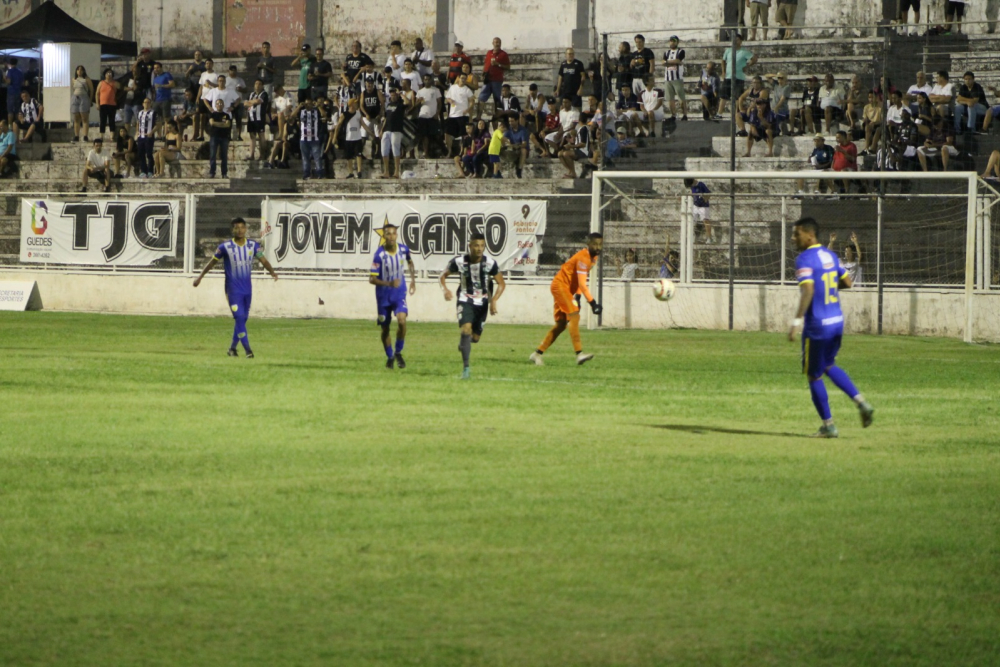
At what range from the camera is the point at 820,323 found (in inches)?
506

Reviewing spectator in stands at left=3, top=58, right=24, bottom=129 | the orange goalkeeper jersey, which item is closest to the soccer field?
the orange goalkeeper jersey

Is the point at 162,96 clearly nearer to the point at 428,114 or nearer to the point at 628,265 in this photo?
the point at 428,114

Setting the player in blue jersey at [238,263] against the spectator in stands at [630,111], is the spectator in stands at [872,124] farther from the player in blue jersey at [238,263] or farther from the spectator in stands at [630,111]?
the player in blue jersey at [238,263]

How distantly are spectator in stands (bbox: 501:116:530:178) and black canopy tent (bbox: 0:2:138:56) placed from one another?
1494 centimetres

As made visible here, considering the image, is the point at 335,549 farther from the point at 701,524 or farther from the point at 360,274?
the point at 360,274

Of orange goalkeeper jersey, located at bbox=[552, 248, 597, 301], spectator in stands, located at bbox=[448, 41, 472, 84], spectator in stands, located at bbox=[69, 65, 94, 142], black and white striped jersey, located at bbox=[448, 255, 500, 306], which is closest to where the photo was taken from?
black and white striped jersey, located at bbox=[448, 255, 500, 306]

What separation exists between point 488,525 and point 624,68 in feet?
79.7

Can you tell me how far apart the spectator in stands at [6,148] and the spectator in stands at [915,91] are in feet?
81.5

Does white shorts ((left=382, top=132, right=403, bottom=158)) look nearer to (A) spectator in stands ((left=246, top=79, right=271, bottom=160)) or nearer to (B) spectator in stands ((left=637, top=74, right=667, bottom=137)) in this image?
(A) spectator in stands ((left=246, top=79, right=271, bottom=160))

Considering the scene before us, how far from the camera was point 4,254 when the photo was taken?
36812 mm

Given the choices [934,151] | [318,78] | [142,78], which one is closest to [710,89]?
[934,151]

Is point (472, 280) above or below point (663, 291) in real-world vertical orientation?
above

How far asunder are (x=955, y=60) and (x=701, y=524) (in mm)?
23837

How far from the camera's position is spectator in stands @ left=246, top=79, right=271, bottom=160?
126ft
